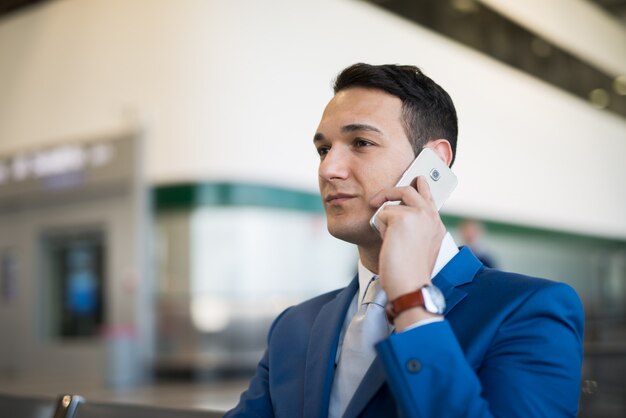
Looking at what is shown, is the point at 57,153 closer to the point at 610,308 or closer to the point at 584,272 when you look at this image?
the point at 610,308

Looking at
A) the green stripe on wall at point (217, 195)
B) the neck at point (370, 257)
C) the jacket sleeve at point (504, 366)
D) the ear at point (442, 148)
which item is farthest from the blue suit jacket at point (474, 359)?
the green stripe on wall at point (217, 195)

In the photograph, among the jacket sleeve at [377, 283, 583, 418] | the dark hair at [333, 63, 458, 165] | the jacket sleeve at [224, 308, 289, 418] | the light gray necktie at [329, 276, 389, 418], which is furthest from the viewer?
the jacket sleeve at [224, 308, 289, 418]

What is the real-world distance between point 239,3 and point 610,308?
28.2 feet

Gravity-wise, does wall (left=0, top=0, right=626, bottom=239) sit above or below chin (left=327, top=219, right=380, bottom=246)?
above

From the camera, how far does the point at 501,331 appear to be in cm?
134

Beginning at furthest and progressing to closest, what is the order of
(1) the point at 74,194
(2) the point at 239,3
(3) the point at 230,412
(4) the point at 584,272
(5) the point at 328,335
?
(4) the point at 584,272
(1) the point at 74,194
(2) the point at 239,3
(3) the point at 230,412
(5) the point at 328,335

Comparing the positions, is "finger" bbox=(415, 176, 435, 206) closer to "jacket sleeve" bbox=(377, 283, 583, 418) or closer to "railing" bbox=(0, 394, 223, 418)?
"jacket sleeve" bbox=(377, 283, 583, 418)

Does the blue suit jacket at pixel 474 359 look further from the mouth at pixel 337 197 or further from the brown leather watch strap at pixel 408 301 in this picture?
the mouth at pixel 337 197

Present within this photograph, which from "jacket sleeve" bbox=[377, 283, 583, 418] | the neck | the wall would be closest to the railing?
the neck

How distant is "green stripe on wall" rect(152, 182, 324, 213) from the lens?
9602 millimetres

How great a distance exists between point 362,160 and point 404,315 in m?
0.38

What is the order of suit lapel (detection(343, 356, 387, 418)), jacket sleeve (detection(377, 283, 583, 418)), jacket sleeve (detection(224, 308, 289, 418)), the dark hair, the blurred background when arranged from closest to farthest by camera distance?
jacket sleeve (detection(377, 283, 583, 418))
suit lapel (detection(343, 356, 387, 418))
the dark hair
jacket sleeve (detection(224, 308, 289, 418))
the blurred background

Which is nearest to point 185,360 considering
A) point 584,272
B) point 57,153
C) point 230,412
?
point 57,153

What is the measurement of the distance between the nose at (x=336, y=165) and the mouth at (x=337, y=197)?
0.10 feet
